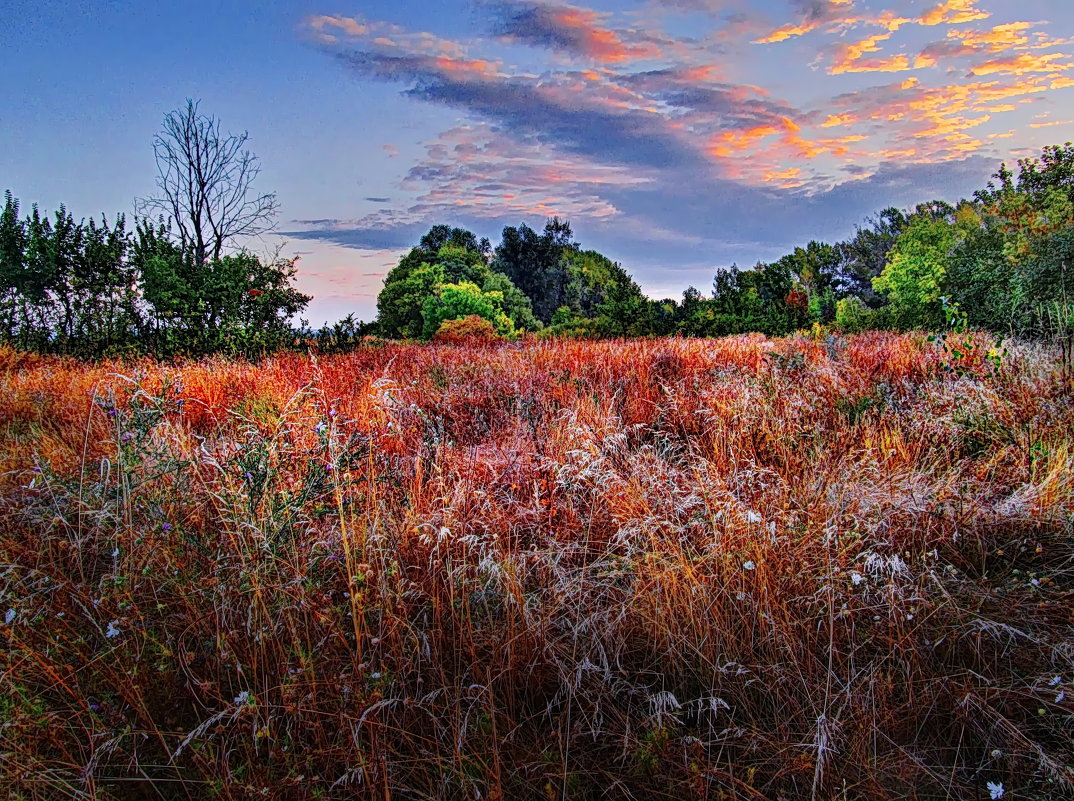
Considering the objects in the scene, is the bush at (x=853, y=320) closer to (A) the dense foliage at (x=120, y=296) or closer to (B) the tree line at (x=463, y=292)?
(B) the tree line at (x=463, y=292)

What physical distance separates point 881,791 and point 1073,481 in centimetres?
308

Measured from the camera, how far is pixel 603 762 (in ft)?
6.10

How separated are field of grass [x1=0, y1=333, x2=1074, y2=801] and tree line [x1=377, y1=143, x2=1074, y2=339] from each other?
3078 millimetres

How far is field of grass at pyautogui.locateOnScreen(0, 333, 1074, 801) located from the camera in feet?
5.74

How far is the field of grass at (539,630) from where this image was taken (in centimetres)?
175

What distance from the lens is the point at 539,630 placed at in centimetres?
224

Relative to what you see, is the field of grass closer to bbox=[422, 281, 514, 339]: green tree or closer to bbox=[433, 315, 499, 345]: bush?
bbox=[433, 315, 499, 345]: bush

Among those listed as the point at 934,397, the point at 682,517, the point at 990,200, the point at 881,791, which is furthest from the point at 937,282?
the point at 881,791

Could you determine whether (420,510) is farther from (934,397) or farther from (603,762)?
(934,397)

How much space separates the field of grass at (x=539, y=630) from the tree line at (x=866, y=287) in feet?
10.1

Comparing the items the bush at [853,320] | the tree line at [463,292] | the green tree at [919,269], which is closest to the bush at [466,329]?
the tree line at [463,292]

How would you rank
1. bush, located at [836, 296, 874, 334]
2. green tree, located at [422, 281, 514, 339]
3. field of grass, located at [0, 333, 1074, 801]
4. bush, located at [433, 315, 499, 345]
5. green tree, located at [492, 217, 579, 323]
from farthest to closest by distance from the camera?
green tree, located at [492, 217, 579, 323] → green tree, located at [422, 281, 514, 339] → bush, located at [433, 315, 499, 345] → bush, located at [836, 296, 874, 334] → field of grass, located at [0, 333, 1074, 801]

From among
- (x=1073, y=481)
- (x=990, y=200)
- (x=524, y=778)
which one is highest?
(x=990, y=200)

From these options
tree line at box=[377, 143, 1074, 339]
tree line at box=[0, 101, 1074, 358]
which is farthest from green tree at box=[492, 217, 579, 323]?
tree line at box=[0, 101, 1074, 358]
